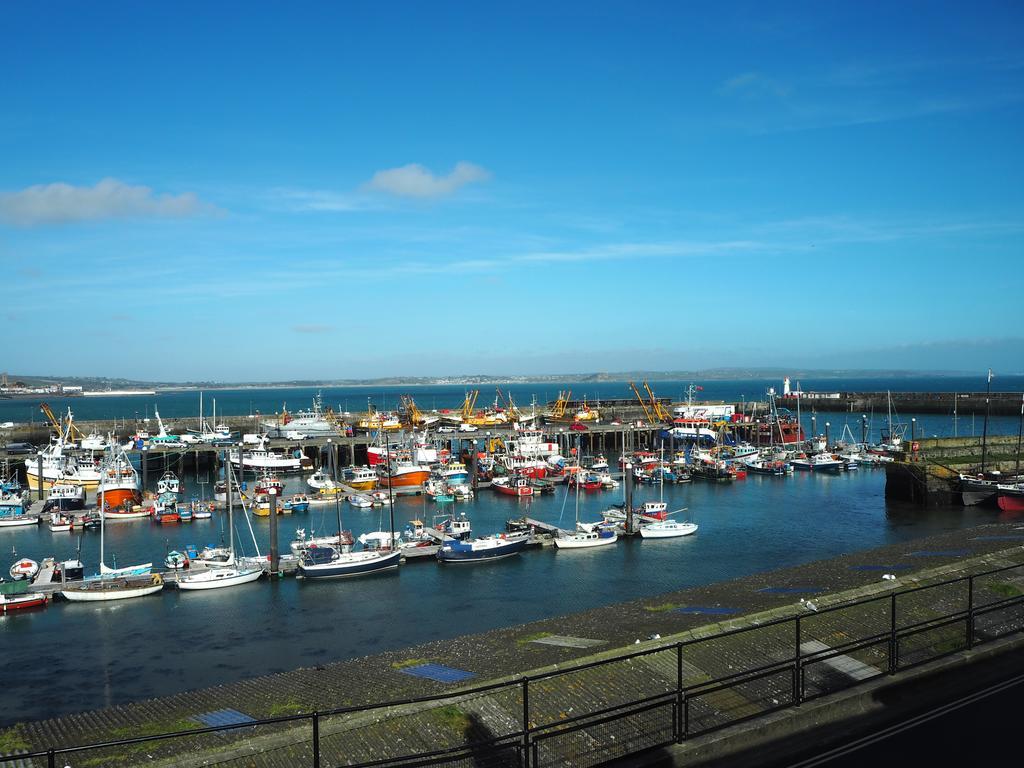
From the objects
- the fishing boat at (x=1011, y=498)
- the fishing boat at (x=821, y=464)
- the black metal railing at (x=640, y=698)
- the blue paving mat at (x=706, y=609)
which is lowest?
the fishing boat at (x=821, y=464)

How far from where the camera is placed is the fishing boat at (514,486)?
51.0 m

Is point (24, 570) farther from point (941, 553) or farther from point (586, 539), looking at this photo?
point (941, 553)

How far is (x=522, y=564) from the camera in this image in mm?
33594

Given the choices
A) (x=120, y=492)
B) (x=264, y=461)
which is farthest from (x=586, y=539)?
(x=264, y=461)

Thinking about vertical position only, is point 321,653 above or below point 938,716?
below

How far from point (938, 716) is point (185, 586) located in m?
26.6

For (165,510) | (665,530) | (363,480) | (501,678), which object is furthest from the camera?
(363,480)

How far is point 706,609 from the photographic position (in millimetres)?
16672

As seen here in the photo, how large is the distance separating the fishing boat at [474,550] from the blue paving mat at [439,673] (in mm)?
19945

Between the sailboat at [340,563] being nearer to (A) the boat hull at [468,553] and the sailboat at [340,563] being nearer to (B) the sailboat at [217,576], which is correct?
(B) the sailboat at [217,576]

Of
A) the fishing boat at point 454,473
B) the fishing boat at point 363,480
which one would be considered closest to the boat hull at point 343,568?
the fishing boat at point 363,480

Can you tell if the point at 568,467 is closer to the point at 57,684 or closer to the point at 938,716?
the point at 57,684

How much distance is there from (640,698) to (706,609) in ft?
24.2

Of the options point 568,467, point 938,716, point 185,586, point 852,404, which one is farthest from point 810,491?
point 852,404
